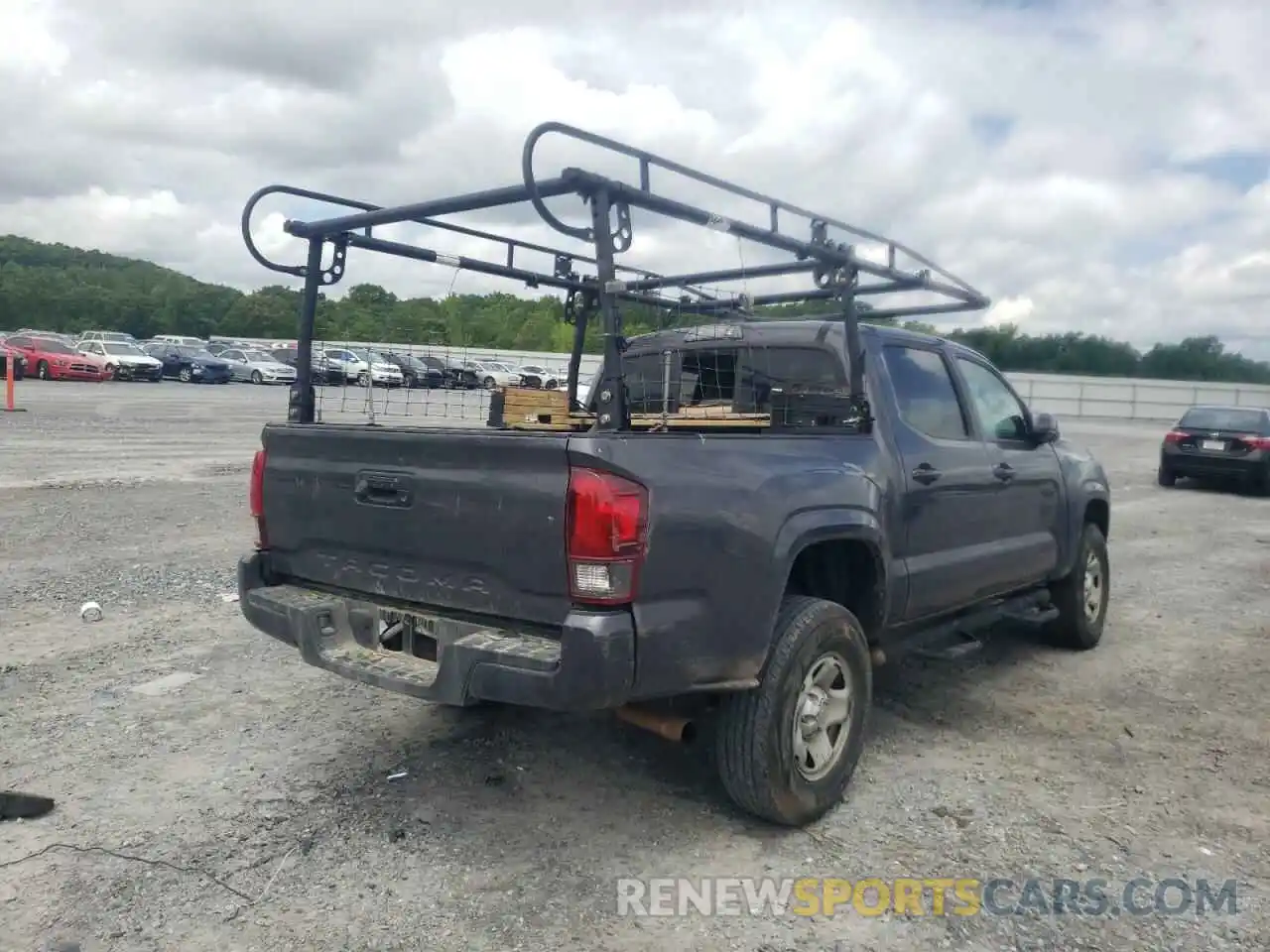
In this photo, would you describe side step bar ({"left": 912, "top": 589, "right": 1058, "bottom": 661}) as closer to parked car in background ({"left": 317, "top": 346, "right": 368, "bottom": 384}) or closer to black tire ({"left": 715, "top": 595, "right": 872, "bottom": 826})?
black tire ({"left": 715, "top": 595, "right": 872, "bottom": 826})

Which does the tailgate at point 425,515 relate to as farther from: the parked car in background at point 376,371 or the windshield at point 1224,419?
the windshield at point 1224,419

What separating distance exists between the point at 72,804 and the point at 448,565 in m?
1.70

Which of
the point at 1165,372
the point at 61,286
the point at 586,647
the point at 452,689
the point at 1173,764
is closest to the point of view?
the point at 586,647

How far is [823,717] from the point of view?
384 centimetres

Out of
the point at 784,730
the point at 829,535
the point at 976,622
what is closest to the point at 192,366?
the point at 976,622

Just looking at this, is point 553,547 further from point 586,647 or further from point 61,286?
point 61,286

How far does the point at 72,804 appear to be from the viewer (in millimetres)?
3754

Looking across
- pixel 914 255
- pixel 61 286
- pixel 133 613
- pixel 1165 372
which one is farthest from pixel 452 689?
pixel 61 286

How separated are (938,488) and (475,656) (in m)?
2.43

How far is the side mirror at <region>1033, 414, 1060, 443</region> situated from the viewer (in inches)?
226

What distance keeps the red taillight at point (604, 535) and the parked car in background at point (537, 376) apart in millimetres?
3329

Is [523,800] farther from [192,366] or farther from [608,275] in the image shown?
[192,366]

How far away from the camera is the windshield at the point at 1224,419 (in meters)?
16.5

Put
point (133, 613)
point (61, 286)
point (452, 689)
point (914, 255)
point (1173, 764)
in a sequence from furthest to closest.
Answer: point (61, 286) → point (133, 613) → point (914, 255) → point (1173, 764) → point (452, 689)
